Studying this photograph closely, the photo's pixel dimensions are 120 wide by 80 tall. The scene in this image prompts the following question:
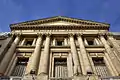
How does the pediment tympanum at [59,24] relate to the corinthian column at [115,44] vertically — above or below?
above

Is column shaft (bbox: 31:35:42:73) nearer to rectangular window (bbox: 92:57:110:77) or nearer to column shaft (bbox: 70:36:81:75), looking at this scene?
column shaft (bbox: 70:36:81:75)

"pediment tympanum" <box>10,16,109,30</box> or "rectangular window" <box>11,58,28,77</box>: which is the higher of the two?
"pediment tympanum" <box>10,16,109,30</box>

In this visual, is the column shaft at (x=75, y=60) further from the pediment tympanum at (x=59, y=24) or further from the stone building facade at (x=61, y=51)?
the pediment tympanum at (x=59, y=24)

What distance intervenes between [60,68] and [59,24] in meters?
9.42

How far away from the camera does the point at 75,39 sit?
22500mm

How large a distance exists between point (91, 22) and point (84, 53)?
8101mm

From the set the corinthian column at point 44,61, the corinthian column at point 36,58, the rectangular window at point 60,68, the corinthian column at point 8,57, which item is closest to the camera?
the corinthian column at point 44,61

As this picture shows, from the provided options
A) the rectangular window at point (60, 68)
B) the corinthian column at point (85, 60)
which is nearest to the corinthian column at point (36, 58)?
the rectangular window at point (60, 68)

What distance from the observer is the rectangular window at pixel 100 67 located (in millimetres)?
16855

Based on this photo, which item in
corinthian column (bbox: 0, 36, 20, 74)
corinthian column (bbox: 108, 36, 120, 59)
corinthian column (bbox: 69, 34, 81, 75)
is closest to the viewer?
corinthian column (bbox: 69, 34, 81, 75)

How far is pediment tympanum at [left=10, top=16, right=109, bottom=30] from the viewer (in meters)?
23.9

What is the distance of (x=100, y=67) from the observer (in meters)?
17.8

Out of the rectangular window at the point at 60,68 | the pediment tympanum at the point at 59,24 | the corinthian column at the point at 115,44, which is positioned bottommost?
the rectangular window at the point at 60,68

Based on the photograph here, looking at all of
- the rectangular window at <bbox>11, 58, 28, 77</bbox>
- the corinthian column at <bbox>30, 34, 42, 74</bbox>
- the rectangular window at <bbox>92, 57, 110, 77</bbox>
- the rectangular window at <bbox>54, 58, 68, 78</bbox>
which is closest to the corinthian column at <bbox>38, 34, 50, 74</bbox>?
the corinthian column at <bbox>30, 34, 42, 74</bbox>
